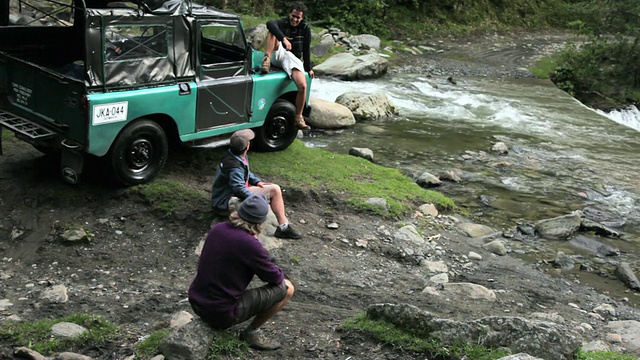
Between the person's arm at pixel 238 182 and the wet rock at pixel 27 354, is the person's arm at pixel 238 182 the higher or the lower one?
the higher one

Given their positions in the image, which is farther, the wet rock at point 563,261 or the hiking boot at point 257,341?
the wet rock at point 563,261

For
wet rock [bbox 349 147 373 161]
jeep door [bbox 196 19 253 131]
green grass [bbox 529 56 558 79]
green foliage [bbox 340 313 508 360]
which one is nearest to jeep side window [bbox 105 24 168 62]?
jeep door [bbox 196 19 253 131]

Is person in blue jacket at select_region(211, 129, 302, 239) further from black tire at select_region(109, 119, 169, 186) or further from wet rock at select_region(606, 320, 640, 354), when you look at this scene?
wet rock at select_region(606, 320, 640, 354)

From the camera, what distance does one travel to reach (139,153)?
29.2 feet

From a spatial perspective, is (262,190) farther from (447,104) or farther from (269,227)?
(447,104)

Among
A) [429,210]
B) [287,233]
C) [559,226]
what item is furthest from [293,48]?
[559,226]

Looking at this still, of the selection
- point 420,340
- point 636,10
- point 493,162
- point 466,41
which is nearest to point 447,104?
point 493,162

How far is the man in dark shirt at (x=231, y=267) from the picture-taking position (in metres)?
5.54

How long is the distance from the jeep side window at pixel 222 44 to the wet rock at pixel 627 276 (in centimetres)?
638

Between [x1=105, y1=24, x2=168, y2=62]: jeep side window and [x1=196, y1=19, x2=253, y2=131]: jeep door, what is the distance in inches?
23.7

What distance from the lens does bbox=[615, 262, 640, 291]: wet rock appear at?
977cm

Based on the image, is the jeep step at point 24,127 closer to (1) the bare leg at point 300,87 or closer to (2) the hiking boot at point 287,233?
(2) the hiking boot at point 287,233

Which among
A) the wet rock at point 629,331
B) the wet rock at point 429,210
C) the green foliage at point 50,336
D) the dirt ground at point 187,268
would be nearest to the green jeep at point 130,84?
the dirt ground at point 187,268

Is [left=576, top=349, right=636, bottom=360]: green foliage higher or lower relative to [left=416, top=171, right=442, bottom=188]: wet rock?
higher
